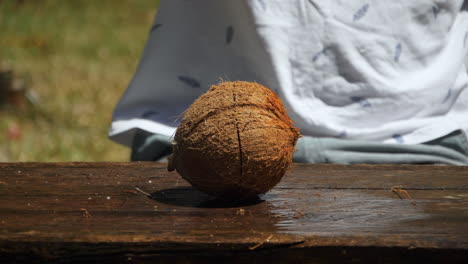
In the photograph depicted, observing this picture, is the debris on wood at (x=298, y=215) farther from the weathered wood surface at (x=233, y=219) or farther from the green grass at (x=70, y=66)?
the green grass at (x=70, y=66)

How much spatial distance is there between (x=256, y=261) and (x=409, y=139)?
3.12 feet

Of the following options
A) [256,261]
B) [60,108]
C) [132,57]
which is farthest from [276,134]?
[132,57]

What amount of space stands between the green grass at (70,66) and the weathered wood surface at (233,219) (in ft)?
7.62

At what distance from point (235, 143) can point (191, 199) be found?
0.19 m

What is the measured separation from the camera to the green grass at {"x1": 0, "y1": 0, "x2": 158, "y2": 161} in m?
3.81

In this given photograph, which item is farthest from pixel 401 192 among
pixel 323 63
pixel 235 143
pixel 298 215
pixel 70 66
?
pixel 70 66

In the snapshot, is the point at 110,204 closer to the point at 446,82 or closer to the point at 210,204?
the point at 210,204

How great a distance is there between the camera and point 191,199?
130 centimetres

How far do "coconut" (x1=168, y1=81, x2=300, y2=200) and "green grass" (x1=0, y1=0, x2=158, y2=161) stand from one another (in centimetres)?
248

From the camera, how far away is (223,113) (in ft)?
4.00

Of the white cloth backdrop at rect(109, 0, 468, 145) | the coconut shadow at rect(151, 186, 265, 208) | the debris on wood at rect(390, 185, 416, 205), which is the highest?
the white cloth backdrop at rect(109, 0, 468, 145)

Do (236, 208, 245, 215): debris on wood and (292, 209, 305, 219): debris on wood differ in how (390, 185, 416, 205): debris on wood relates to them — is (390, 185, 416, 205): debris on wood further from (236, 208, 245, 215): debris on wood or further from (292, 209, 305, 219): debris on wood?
(236, 208, 245, 215): debris on wood

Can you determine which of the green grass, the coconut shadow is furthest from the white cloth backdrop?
the green grass

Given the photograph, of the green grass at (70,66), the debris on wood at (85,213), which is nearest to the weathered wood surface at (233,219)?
the debris on wood at (85,213)
